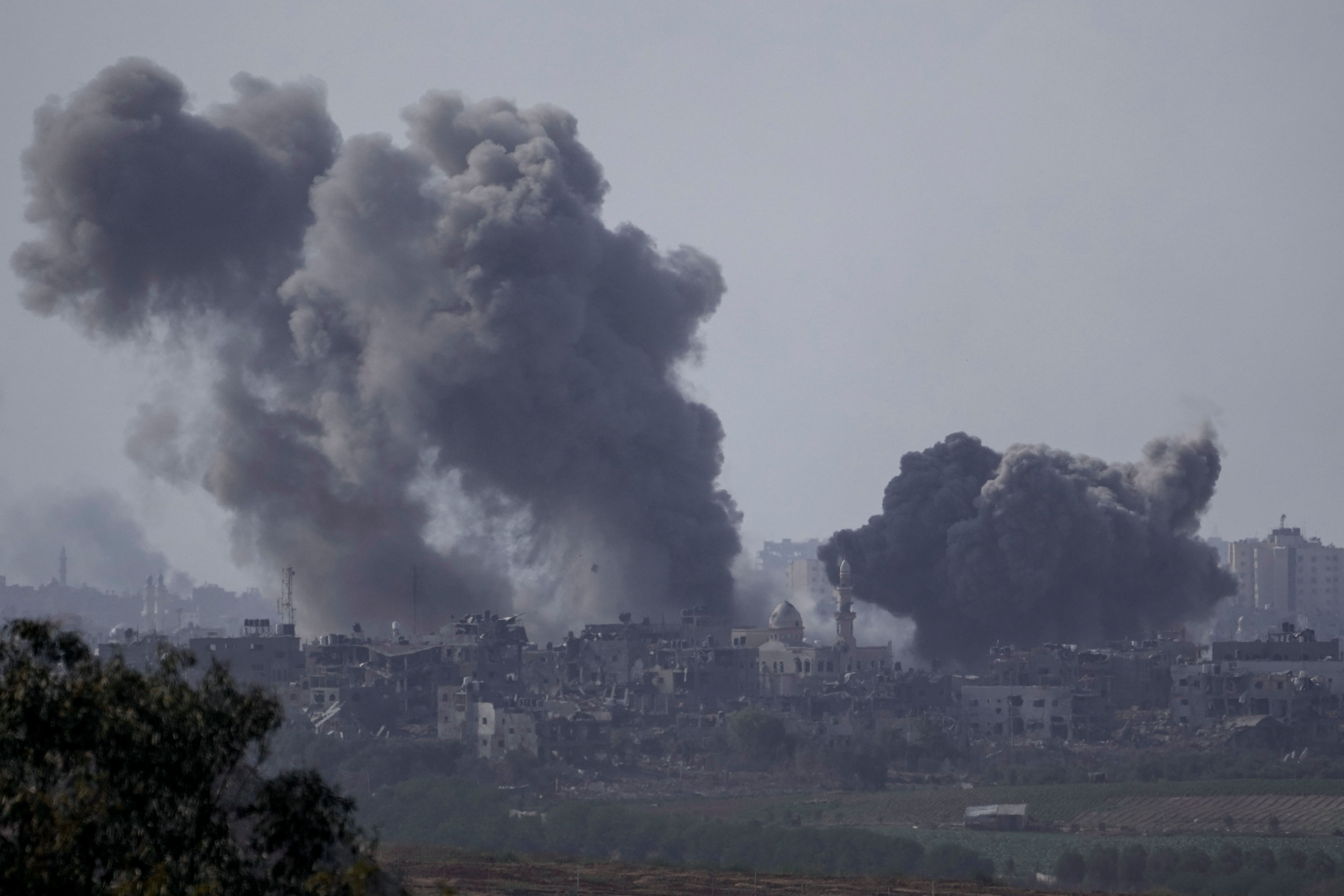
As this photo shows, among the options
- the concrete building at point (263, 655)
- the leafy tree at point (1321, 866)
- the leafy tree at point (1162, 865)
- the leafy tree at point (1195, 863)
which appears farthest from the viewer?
the concrete building at point (263, 655)

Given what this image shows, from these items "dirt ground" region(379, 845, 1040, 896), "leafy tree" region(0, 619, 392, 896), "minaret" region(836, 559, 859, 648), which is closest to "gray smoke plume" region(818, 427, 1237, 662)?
"minaret" region(836, 559, 859, 648)

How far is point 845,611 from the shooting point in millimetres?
105938

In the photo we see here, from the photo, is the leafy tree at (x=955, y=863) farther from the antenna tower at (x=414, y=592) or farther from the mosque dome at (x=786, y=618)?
the antenna tower at (x=414, y=592)

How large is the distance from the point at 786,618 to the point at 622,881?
56.2 metres

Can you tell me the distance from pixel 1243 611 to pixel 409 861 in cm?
15472

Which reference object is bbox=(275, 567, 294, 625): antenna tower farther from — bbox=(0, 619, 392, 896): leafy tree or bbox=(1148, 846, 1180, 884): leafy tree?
bbox=(0, 619, 392, 896): leafy tree

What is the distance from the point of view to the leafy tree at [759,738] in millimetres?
85375

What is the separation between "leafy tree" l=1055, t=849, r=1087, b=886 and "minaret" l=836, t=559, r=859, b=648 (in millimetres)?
43972

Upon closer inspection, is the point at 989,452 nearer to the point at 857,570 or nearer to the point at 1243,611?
the point at 857,570

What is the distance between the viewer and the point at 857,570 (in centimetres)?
11094

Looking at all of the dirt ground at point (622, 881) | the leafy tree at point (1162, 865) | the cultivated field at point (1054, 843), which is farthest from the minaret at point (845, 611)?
the dirt ground at point (622, 881)

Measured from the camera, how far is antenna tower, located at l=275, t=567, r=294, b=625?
4058 inches

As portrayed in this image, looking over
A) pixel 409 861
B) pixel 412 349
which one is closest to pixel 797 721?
pixel 412 349

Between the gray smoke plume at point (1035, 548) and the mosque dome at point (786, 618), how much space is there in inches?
191
